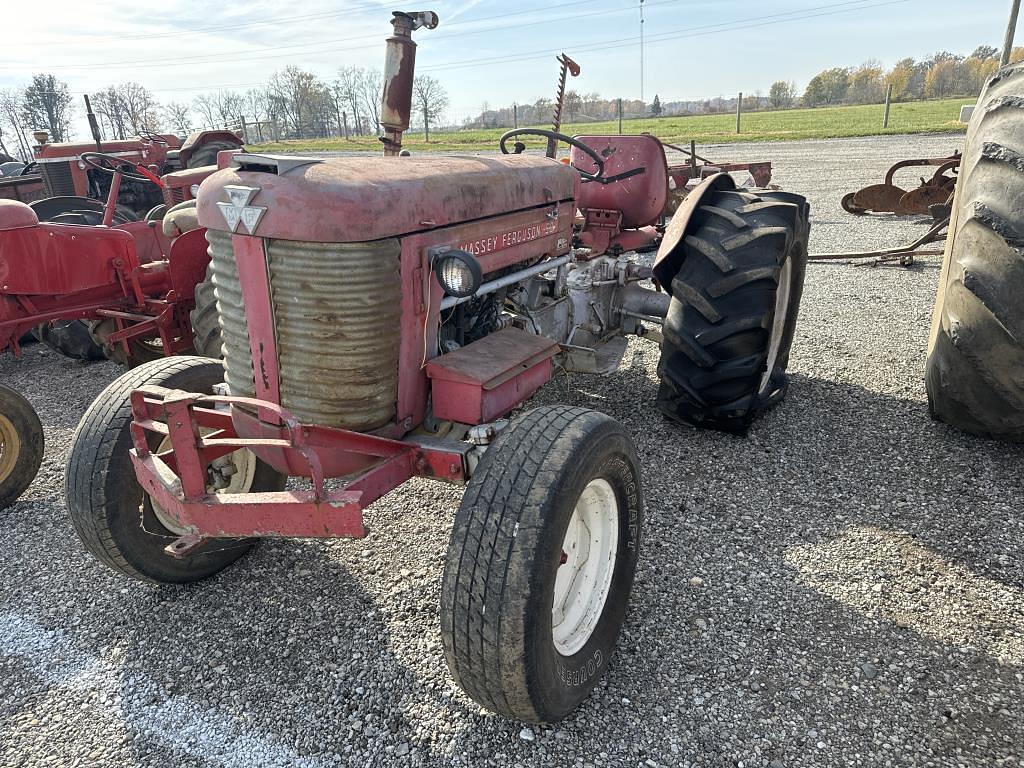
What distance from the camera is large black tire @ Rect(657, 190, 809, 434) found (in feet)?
10.8

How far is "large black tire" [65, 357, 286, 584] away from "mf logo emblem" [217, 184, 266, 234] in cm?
98

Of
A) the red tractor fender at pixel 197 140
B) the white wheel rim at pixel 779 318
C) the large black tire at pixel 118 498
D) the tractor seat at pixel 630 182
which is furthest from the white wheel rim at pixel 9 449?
the red tractor fender at pixel 197 140

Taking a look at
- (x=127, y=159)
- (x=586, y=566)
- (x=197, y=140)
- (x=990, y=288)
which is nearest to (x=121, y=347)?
(x=586, y=566)

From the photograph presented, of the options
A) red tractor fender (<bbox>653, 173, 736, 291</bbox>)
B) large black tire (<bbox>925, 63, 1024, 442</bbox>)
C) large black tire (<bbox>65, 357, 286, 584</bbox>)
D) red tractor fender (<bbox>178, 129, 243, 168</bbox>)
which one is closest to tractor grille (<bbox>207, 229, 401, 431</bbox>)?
large black tire (<bbox>65, 357, 286, 584</bbox>)

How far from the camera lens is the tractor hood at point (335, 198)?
1.95m

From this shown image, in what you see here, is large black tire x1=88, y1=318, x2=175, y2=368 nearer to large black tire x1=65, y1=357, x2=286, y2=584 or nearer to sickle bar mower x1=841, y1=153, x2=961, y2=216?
large black tire x1=65, y1=357, x2=286, y2=584

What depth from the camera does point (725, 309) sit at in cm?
331

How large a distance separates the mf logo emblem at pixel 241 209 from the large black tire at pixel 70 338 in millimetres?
4382

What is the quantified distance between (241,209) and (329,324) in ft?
1.37

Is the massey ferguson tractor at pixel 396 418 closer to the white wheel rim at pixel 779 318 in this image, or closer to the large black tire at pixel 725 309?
the large black tire at pixel 725 309

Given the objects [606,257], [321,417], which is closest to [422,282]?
[321,417]

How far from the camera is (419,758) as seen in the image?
200cm

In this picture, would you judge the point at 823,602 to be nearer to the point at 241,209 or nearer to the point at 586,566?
the point at 586,566

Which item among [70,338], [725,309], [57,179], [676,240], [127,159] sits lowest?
[70,338]
